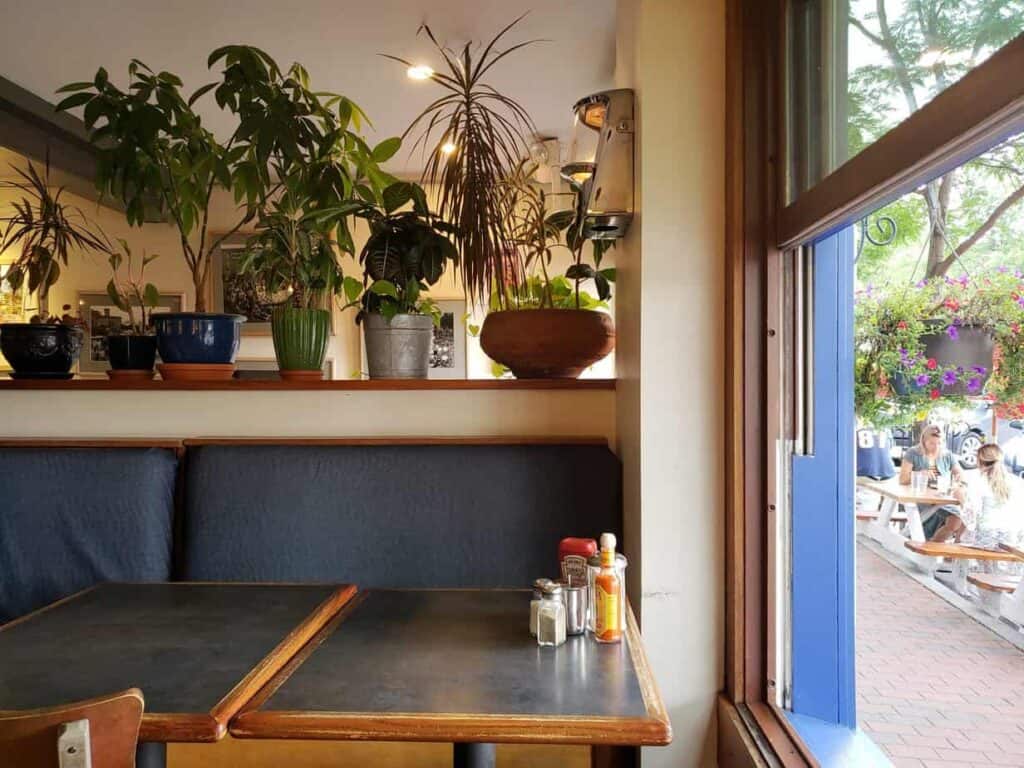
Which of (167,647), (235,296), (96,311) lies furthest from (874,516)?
(96,311)

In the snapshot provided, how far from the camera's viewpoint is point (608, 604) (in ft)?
3.93

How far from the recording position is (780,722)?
1.41 meters

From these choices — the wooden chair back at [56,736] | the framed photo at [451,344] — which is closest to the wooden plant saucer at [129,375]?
the wooden chair back at [56,736]

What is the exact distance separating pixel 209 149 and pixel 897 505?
198 cm

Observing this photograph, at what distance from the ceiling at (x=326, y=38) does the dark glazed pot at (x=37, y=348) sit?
1.65 metres

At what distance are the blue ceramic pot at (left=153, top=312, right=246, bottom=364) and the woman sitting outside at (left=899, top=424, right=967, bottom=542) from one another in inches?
71.1

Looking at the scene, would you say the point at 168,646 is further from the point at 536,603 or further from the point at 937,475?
the point at 937,475

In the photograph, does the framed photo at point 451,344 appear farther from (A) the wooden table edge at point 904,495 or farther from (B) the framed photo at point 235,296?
(A) the wooden table edge at point 904,495

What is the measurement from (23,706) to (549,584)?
78 cm

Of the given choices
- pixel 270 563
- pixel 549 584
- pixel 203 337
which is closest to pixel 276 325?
pixel 203 337

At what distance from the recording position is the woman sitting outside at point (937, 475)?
96 cm

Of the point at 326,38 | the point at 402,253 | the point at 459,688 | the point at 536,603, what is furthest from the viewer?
the point at 326,38

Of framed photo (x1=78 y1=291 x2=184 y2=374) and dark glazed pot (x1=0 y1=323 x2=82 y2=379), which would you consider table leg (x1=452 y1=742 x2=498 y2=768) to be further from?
framed photo (x1=78 y1=291 x2=184 y2=374)

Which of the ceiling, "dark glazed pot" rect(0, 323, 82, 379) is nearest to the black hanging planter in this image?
"dark glazed pot" rect(0, 323, 82, 379)
